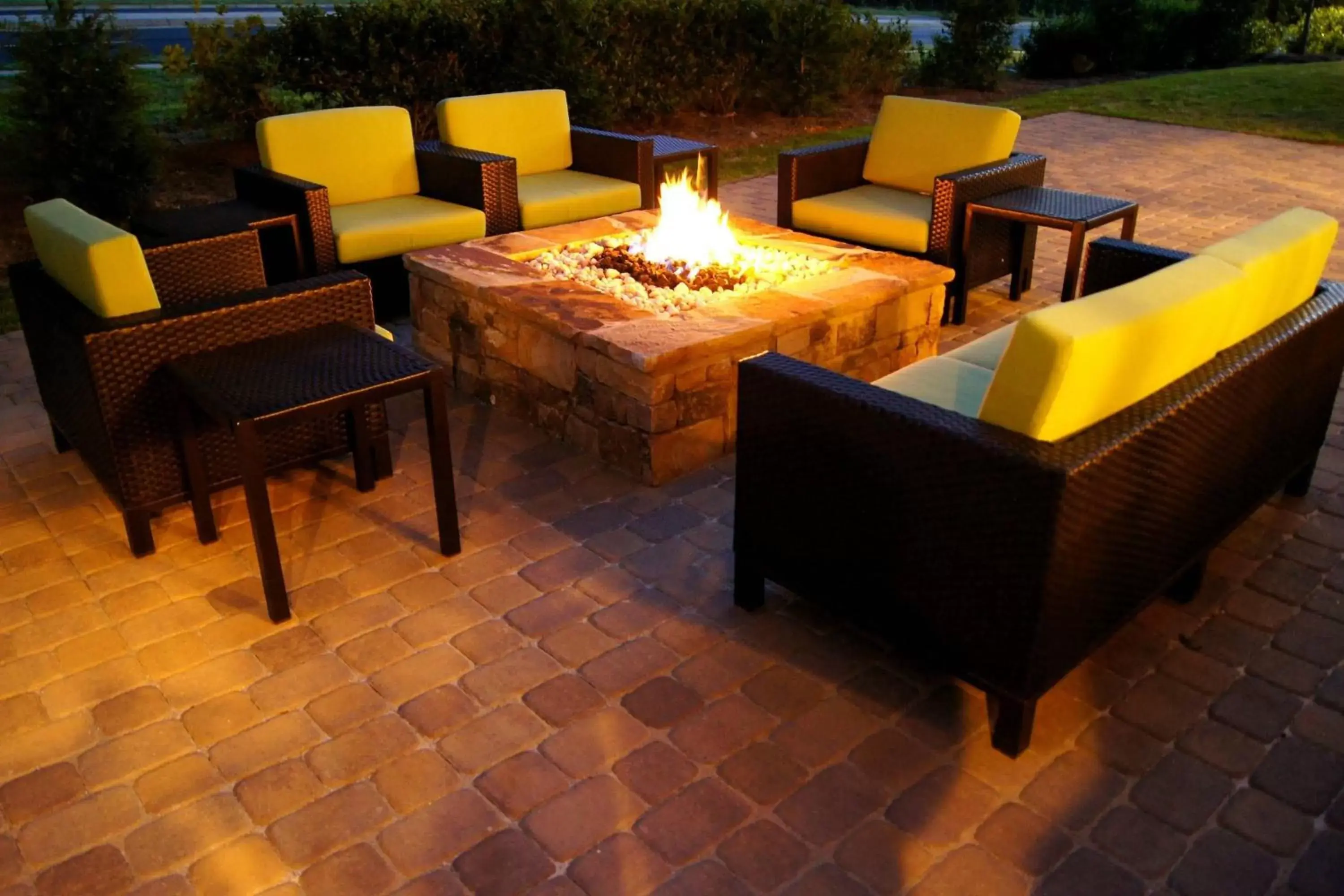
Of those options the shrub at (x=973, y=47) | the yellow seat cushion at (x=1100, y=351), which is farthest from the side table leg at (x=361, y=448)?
the shrub at (x=973, y=47)

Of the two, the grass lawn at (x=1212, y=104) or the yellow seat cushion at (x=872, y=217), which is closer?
the yellow seat cushion at (x=872, y=217)

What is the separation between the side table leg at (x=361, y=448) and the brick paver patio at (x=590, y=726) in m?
0.07

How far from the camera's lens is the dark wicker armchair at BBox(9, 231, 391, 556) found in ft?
10.3

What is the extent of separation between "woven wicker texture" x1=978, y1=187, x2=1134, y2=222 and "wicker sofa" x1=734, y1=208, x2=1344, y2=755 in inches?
77.8

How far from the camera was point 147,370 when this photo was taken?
318 centimetres

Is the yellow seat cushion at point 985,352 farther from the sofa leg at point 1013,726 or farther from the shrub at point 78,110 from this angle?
the shrub at point 78,110

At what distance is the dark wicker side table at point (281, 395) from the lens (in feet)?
9.43

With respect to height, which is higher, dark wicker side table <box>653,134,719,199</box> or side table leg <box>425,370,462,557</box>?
dark wicker side table <box>653,134,719,199</box>

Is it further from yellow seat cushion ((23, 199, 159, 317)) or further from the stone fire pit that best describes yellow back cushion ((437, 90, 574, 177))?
yellow seat cushion ((23, 199, 159, 317))

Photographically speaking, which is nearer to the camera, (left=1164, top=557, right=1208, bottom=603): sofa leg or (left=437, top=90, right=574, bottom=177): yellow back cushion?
(left=1164, top=557, right=1208, bottom=603): sofa leg

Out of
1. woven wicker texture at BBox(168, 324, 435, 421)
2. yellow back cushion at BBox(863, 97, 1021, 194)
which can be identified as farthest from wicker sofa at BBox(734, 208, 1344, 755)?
yellow back cushion at BBox(863, 97, 1021, 194)

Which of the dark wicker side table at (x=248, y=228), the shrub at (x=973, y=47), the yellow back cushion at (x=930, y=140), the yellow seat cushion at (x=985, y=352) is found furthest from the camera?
the shrub at (x=973, y=47)

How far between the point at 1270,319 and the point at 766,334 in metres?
1.61

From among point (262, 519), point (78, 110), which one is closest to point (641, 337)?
point (262, 519)
